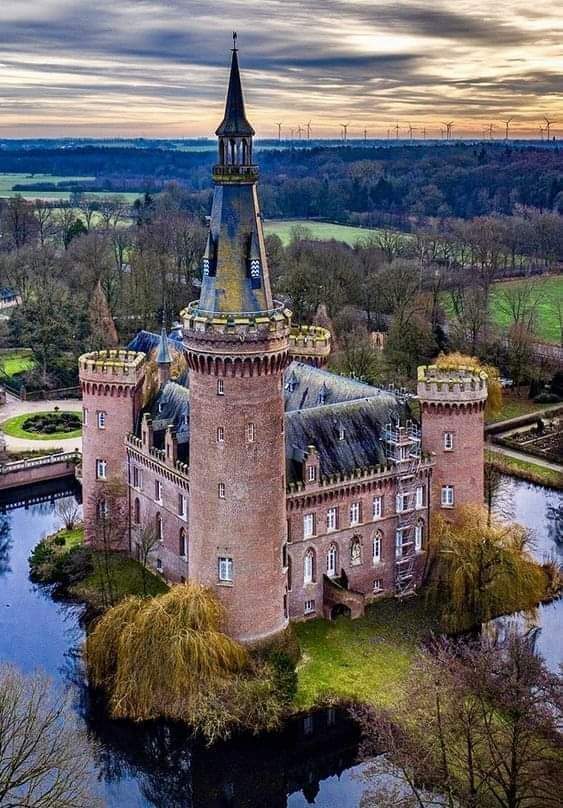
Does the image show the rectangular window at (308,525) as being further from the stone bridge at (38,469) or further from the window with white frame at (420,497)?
the stone bridge at (38,469)

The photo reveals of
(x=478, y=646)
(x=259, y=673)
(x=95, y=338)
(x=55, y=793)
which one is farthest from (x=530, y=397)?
(x=55, y=793)

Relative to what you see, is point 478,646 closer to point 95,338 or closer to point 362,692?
point 362,692

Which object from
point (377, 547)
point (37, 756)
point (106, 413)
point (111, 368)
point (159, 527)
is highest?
point (111, 368)

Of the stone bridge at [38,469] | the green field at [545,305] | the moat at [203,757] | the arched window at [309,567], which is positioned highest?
the green field at [545,305]

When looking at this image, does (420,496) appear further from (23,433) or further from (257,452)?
(23,433)

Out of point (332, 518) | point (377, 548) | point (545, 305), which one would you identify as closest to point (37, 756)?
point (332, 518)

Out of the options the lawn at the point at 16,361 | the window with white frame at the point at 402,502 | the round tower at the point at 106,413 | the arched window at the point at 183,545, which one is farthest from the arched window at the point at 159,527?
the lawn at the point at 16,361

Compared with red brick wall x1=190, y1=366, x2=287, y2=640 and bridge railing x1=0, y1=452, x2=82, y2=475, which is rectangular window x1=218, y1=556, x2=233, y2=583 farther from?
bridge railing x1=0, y1=452, x2=82, y2=475
